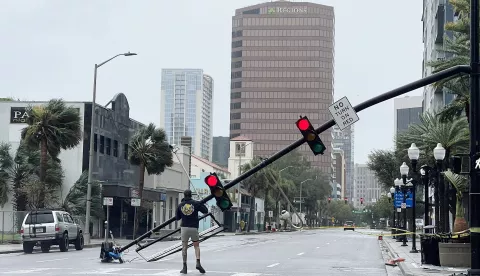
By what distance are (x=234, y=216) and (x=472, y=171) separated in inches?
3233

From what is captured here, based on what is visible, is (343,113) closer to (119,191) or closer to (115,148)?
(119,191)

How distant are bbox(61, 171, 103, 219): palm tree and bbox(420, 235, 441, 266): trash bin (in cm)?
3064

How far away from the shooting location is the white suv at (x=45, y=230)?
32.3 meters

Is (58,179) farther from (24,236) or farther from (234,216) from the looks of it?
(234,216)

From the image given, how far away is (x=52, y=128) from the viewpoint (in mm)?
42969

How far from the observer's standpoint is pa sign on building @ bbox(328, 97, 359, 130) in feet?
46.2

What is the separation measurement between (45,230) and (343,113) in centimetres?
2153

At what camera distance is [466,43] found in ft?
101

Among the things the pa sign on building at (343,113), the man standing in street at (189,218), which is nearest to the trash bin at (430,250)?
the man standing in street at (189,218)

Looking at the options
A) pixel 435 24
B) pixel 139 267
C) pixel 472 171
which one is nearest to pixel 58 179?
pixel 139 267

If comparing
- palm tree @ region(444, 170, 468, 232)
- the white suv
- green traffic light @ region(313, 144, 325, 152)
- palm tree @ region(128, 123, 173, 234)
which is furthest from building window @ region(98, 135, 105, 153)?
green traffic light @ region(313, 144, 325, 152)

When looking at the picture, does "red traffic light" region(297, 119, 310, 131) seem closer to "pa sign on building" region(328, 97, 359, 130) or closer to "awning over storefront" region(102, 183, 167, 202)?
"pa sign on building" region(328, 97, 359, 130)

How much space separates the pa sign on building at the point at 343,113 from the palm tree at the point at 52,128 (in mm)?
30788

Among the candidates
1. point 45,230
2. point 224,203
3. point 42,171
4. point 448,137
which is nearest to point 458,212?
point 448,137
